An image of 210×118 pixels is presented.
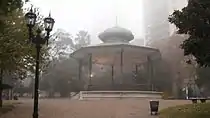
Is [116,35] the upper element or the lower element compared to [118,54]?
upper

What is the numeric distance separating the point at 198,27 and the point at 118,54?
3132cm

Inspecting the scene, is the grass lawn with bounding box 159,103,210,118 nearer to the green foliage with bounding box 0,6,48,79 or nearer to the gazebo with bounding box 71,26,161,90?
the green foliage with bounding box 0,6,48,79

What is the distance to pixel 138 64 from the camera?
5272 centimetres

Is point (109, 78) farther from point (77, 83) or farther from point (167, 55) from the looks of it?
point (167, 55)

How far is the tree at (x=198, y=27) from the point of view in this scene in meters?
15.3

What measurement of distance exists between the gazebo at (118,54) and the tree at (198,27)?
22526 mm

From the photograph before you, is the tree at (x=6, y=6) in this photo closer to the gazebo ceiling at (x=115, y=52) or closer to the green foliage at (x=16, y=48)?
the green foliage at (x=16, y=48)

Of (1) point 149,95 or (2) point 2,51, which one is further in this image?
(1) point 149,95

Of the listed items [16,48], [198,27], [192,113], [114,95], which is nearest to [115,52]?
[114,95]

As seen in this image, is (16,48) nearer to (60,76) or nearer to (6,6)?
(6,6)

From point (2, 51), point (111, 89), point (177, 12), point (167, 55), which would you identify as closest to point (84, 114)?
point (2, 51)

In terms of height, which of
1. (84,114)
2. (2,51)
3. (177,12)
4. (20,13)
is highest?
(20,13)

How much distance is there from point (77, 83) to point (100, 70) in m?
6.04

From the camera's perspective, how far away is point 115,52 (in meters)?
44.7
